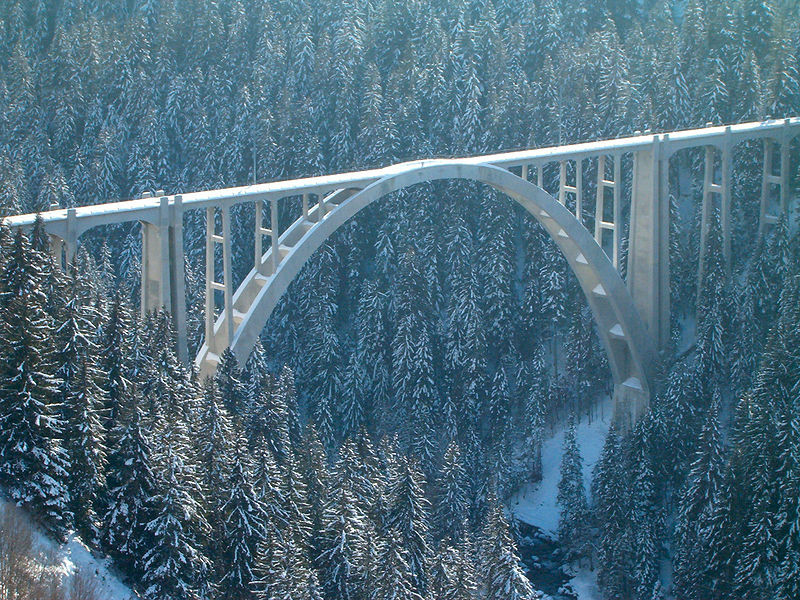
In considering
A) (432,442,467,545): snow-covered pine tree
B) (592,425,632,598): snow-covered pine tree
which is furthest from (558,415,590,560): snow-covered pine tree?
(432,442,467,545): snow-covered pine tree

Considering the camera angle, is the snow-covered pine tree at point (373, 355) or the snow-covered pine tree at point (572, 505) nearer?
the snow-covered pine tree at point (572, 505)

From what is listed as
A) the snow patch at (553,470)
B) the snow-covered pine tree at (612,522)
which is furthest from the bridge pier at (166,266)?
the snow patch at (553,470)

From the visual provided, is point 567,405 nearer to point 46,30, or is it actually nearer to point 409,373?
point 409,373

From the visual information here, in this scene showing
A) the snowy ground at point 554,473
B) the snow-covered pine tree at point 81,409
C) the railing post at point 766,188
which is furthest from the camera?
the railing post at point 766,188

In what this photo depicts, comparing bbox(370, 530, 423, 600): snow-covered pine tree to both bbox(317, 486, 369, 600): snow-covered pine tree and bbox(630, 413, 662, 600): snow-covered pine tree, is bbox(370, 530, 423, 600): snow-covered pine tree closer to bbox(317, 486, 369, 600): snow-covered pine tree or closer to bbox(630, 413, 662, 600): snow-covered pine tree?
bbox(317, 486, 369, 600): snow-covered pine tree

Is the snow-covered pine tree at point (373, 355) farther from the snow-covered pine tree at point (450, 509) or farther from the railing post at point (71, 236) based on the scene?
the railing post at point (71, 236)
